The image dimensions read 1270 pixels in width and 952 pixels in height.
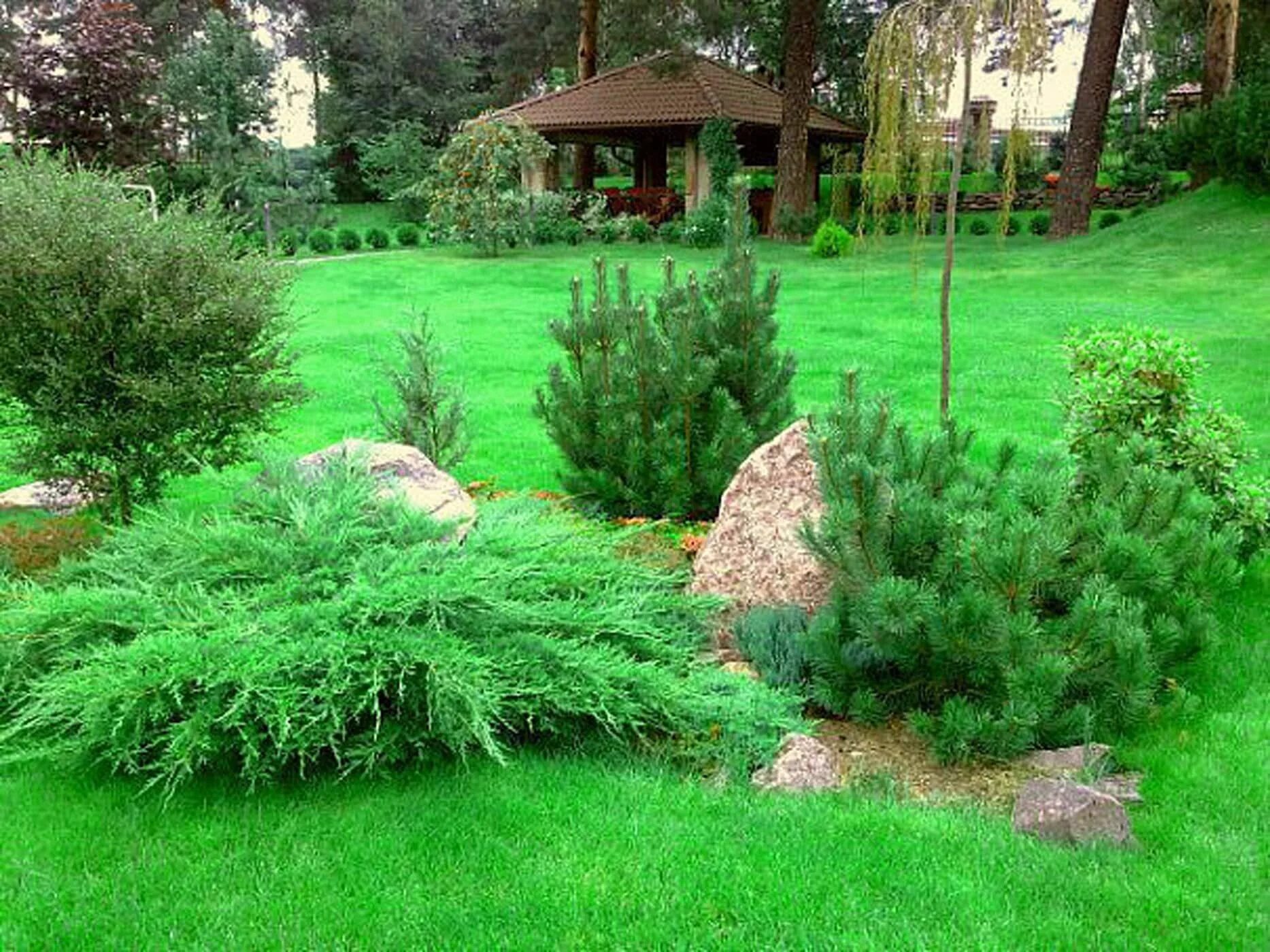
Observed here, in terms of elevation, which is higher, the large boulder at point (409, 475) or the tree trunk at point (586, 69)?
the tree trunk at point (586, 69)

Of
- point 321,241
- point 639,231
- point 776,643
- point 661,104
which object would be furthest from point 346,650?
point 661,104

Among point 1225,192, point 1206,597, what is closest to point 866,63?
point 1206,597

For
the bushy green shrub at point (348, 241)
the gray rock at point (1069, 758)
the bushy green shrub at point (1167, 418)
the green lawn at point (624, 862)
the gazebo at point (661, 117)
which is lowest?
the gray rock at point (1069, 758)

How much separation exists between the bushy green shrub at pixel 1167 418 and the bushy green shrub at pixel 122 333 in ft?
15.6

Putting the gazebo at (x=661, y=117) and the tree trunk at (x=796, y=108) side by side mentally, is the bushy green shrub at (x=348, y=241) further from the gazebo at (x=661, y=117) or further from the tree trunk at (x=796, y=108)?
the tree trunk at (x=796, y=108)

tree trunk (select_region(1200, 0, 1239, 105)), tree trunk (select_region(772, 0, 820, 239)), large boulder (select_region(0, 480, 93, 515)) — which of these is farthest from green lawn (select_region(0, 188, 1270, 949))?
tree trunk (select_region(1200, 0, 1239, 105))

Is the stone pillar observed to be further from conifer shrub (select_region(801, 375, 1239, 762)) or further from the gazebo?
conifer shrub (select_region(801, 375, 1239, 762))

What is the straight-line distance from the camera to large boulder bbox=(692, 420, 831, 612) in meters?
5.36

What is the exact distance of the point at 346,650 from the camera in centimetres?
384

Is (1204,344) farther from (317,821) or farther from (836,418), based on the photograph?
(317,821)

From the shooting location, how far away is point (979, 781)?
4164 millimetres

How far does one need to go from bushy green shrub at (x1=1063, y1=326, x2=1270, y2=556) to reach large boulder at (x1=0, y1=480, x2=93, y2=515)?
5.99 meters

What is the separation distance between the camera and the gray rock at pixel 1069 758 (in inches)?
162

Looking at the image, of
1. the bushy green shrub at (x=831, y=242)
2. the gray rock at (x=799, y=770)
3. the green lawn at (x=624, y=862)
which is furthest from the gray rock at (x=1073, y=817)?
the bushy green shrub at (x=831, y=242)
